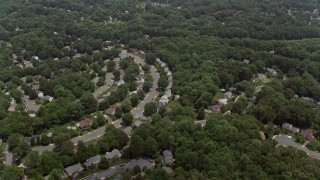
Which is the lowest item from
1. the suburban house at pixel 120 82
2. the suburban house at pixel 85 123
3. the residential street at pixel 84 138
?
the suburban house at pixel 120 82

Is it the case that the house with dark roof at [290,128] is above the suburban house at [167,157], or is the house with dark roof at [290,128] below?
above

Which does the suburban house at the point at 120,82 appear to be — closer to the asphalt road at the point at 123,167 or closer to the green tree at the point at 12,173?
the asphalt road at the point at 123,167

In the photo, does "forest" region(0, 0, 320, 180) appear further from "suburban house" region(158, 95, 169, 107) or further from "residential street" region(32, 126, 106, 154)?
"suburban house" region(158, 95, 169, 107)

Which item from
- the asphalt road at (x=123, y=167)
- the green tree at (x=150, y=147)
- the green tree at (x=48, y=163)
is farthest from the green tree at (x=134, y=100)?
the green tree at (x=48, y=163)

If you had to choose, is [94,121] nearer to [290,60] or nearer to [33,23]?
[290,60]

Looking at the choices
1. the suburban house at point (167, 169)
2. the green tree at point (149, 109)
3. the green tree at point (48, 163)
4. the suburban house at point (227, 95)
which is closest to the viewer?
the green tree at point (48, 163)

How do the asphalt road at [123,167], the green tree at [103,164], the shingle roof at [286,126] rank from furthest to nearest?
the shingle roof at [286,126] → the green tree at [103,164] → the asphalt road at [123,167]

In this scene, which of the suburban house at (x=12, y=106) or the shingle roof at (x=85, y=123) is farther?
the suburban house at (x=12, y=106)

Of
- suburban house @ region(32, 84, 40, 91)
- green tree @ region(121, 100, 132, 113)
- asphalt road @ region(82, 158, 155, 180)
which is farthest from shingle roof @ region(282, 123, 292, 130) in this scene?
suburban house @ region(32, 84, 40, 91)
